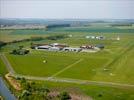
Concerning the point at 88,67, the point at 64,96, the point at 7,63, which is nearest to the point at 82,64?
the point at 88,67

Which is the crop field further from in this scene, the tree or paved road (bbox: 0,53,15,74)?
the tree

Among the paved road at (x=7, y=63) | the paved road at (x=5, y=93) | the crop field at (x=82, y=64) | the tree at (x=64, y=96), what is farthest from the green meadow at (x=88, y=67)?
the paved road at (x=5, y=93)

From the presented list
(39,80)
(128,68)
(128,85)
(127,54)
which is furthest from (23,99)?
(127,54)

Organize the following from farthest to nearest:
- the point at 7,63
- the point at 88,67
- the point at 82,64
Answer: the point at 7,63 < the point at 82,64 < the point at 88,67

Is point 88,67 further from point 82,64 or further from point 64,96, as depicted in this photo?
point 64,96

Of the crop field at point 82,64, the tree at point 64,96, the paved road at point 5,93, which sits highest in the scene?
the tree at point 64,96

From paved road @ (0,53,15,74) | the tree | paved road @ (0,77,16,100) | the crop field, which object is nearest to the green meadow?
the crop field

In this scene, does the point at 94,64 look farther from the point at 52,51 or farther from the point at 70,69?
the point at 52,51

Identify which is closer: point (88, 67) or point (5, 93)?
point (5, 93)

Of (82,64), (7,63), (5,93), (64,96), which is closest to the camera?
(64,96)

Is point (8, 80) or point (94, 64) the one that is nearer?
point (8, 80)

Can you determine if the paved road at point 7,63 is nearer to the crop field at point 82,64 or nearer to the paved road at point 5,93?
the crop field at point 82,64
